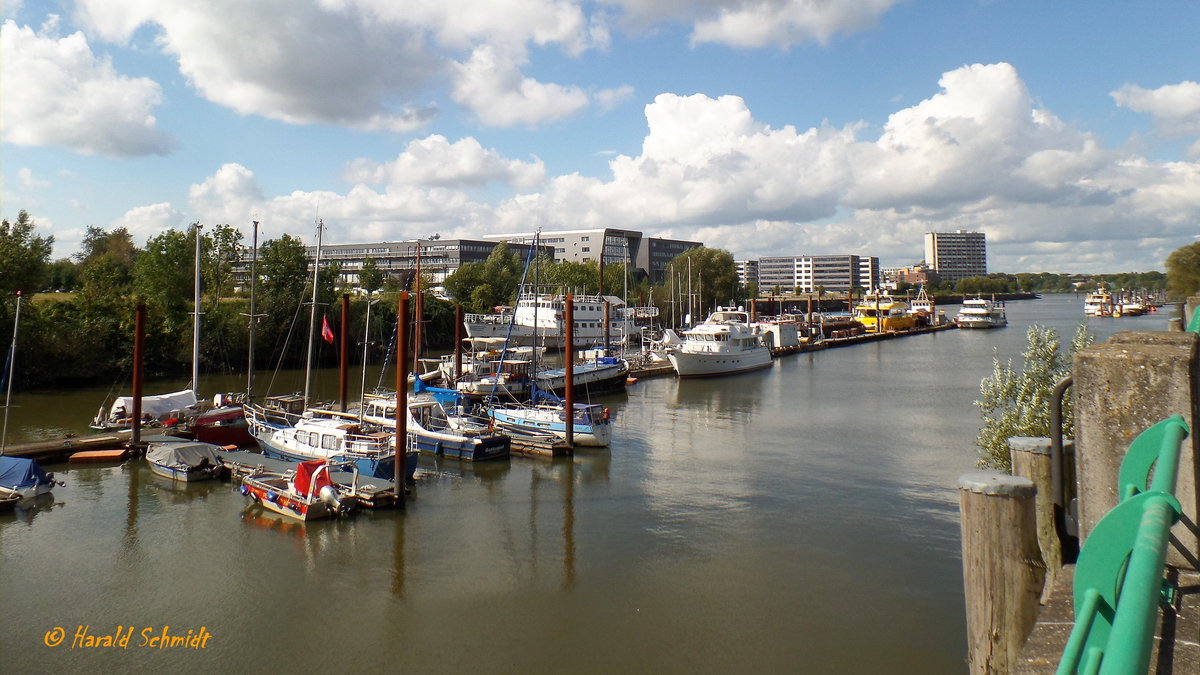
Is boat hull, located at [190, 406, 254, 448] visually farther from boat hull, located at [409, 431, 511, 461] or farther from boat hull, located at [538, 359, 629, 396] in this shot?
boat hull, located at [538, 359, 629, 396]

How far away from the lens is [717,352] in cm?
5966

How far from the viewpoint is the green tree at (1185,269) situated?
131 ft

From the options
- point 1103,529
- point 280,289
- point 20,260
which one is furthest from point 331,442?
point 280,289

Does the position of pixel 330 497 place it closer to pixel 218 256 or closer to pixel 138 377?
pixel 138 377

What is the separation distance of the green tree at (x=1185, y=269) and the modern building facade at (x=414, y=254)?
100055mm

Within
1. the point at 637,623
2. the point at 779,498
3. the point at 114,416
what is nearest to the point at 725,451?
the point at 779,498

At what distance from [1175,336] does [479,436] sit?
2633cm

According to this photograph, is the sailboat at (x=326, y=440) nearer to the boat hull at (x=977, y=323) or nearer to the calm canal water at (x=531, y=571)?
the calm canal water at (x=531, y=571)

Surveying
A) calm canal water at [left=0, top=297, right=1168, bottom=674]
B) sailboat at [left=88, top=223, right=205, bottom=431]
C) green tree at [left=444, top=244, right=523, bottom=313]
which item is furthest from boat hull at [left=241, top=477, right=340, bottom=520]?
green tree at [left=444, top=244, right=523, bottom=313]

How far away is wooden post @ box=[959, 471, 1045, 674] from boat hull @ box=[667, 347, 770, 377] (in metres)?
51.8

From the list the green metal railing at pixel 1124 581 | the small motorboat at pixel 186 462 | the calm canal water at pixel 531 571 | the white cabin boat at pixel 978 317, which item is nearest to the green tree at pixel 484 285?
the small motorboat at pixel 186 462

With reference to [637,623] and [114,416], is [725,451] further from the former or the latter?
[114,416]

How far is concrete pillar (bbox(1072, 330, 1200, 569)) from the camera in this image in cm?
352

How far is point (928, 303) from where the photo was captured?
436 ft
